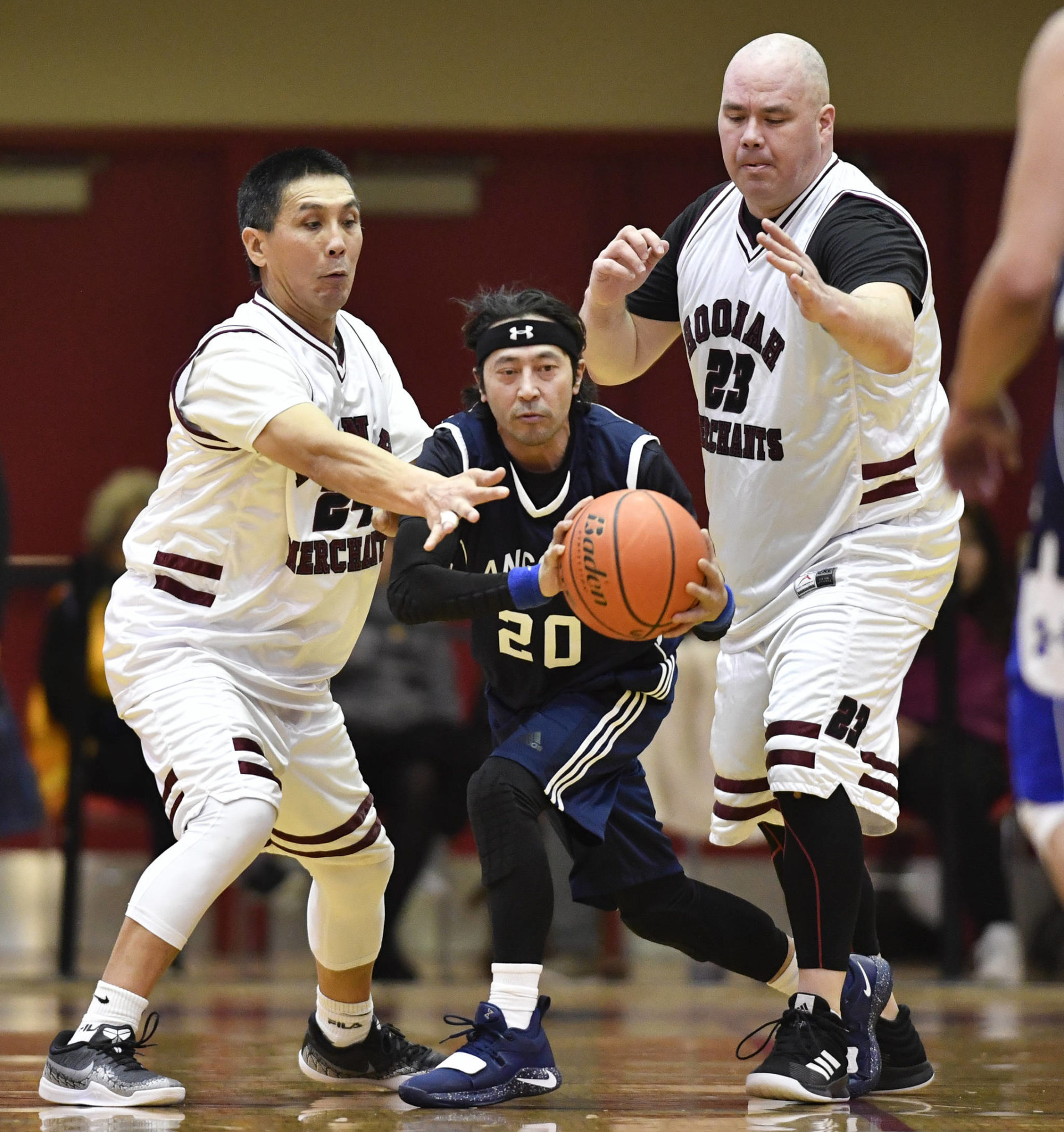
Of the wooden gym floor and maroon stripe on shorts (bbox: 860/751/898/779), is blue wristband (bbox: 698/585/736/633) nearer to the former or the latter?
maroon stripe on shorts (bbox: 860/751/898/779)

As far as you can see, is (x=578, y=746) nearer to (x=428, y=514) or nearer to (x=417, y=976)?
(x=428, y=514)

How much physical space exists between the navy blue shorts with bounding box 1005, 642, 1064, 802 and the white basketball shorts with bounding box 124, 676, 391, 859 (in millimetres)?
1710

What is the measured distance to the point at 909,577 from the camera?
13.2ft

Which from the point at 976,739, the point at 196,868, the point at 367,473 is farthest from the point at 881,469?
the point at 976,739

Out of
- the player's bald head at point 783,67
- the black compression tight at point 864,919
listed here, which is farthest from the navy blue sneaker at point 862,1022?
the player's bald head at point 783,67

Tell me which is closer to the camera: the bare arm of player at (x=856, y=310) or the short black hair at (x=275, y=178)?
the bare arm of player at (x=856, y=310)

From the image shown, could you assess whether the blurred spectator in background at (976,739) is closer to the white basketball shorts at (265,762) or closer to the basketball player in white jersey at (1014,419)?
the white basketball shorts at (265,762)

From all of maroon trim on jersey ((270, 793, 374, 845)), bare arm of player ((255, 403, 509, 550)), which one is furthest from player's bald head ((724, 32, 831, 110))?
maroon trim on jersey ((270, 793, 374, 845))

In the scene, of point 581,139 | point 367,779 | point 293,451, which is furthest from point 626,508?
point 581,139

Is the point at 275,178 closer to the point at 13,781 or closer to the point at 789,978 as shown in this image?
the point at 13,781

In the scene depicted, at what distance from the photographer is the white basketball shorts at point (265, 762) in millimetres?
3818

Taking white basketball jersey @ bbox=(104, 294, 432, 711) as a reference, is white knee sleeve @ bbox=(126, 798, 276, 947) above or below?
below

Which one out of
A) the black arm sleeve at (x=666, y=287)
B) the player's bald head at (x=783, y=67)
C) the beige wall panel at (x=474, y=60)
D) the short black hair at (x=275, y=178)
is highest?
the beige wall panel at (x=474, y=60)

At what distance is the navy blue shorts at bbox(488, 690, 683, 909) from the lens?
13.1 ft
